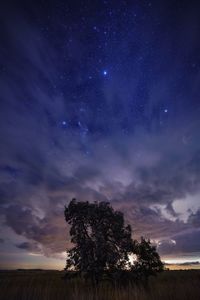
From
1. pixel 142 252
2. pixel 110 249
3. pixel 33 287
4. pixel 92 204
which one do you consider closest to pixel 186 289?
pixel 33 287

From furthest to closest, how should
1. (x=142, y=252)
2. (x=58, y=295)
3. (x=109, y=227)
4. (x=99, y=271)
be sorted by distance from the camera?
1. (x=142, y=252)
2. (x=109, y=227)
3. (x=99, y=271)
4. (x=58, y=295)

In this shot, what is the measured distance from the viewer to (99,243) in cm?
2733

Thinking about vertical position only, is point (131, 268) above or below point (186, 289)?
above

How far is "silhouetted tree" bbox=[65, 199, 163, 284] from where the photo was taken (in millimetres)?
27219

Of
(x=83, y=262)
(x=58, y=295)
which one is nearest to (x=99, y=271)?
(x=83, y=262)

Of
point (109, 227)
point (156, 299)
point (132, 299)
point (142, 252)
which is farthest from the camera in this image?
point (142, 252)

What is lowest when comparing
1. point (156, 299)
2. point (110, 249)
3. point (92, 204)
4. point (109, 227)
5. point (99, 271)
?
point (156, 299)

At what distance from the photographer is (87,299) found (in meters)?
8.02

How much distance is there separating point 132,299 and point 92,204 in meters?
22.4

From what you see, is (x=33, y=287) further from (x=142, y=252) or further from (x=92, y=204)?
(x=142, y=252)

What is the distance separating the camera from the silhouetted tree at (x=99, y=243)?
89.3 ft

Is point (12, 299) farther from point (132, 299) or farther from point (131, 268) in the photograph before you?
point (131, 268)

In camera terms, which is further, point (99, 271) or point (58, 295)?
point (99, 271)

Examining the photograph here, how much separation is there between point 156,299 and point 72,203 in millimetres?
22917
